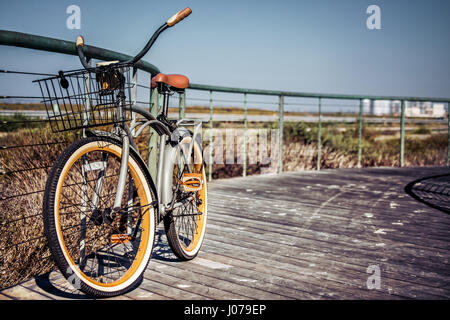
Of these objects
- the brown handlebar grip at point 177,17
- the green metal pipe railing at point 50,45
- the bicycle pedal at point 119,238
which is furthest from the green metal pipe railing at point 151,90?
the bicycle pedal at point 119,238

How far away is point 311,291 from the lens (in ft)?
6.19

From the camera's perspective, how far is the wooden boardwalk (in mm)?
1882

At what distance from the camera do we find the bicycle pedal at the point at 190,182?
224cm

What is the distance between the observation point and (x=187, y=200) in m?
2.30

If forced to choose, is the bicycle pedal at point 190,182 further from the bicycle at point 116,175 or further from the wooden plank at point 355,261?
the wooden plank at point 355,261

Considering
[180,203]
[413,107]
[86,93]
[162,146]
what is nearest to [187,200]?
[180,203]

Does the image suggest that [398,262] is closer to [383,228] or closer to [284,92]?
[383,228]

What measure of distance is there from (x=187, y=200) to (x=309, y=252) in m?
0.83

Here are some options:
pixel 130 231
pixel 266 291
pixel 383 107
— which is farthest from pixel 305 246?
pixel 383 107

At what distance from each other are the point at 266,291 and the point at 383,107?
6.45 metres

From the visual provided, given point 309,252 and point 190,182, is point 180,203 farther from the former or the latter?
point 309,252

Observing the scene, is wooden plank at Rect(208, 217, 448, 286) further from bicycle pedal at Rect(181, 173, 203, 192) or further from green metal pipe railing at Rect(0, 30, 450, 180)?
green metal pipe railing at Rect(0, 30, 450, 180)
